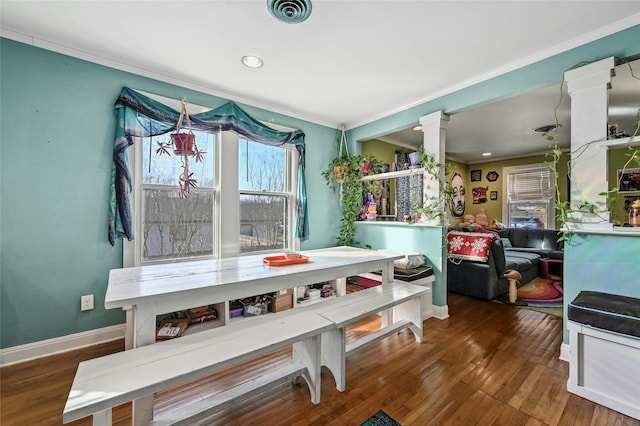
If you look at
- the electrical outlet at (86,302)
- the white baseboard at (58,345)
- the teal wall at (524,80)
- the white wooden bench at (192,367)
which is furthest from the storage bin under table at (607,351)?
the electrical outlet at (86,302)

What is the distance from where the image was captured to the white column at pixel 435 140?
2.86 meters

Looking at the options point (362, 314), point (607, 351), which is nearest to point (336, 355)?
point (362, 314)

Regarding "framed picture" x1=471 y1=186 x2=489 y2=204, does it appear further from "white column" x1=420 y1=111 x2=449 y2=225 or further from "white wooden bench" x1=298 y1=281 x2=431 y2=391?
"white wooden bench" x1=298 y1=281 x2=431 y2=391

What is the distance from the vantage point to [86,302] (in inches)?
87.2

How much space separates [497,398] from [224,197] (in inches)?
111

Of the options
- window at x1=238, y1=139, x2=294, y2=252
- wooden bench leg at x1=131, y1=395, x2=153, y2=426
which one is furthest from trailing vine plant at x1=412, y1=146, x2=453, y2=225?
wooden bench leg at x1=131, y1=395, x2=153, y2=426

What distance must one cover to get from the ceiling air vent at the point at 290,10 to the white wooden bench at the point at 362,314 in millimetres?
1969

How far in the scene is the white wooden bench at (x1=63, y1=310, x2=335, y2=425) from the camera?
1.01m

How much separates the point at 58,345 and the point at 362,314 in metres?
2.41

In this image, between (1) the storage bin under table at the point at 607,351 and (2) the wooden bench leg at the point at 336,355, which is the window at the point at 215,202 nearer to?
(2) the wooden bench leg at the point at 336,355

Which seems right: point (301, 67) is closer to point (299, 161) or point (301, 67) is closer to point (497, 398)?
point (299, 161)

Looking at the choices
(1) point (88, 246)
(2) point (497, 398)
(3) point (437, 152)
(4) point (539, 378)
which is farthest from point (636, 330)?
(1) point (88, 246)

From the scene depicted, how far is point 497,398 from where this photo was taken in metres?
1.65

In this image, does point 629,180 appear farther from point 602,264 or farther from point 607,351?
point 607,351
